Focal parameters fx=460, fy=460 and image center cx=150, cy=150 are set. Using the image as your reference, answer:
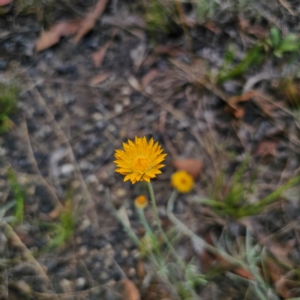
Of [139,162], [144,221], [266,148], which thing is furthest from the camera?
[266,148]

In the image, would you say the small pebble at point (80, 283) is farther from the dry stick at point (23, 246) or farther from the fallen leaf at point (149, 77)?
the fallen leaf at point (149, 77)

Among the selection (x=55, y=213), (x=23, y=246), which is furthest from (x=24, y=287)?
(x=55, y=213)

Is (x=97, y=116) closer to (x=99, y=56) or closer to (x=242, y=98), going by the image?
(x=99, y=56)

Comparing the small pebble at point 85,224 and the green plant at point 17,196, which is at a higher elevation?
the green plant at point 17,196

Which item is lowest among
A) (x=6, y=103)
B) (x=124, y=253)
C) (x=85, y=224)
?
(x=124, y=253)

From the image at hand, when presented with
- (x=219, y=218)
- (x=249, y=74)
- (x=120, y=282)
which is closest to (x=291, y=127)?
(x=249, y=74)

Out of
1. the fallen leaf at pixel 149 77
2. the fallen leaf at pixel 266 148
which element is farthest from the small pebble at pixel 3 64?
the fallen leaf at pixel 266 148

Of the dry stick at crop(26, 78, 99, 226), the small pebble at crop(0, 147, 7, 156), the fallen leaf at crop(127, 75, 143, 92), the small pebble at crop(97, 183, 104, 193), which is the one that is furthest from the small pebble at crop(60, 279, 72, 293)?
the fallen leaf at crop(127, 75, 143, 92)

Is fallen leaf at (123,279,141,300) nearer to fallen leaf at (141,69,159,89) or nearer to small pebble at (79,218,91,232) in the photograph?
small pebble at (79,218,91,232)
